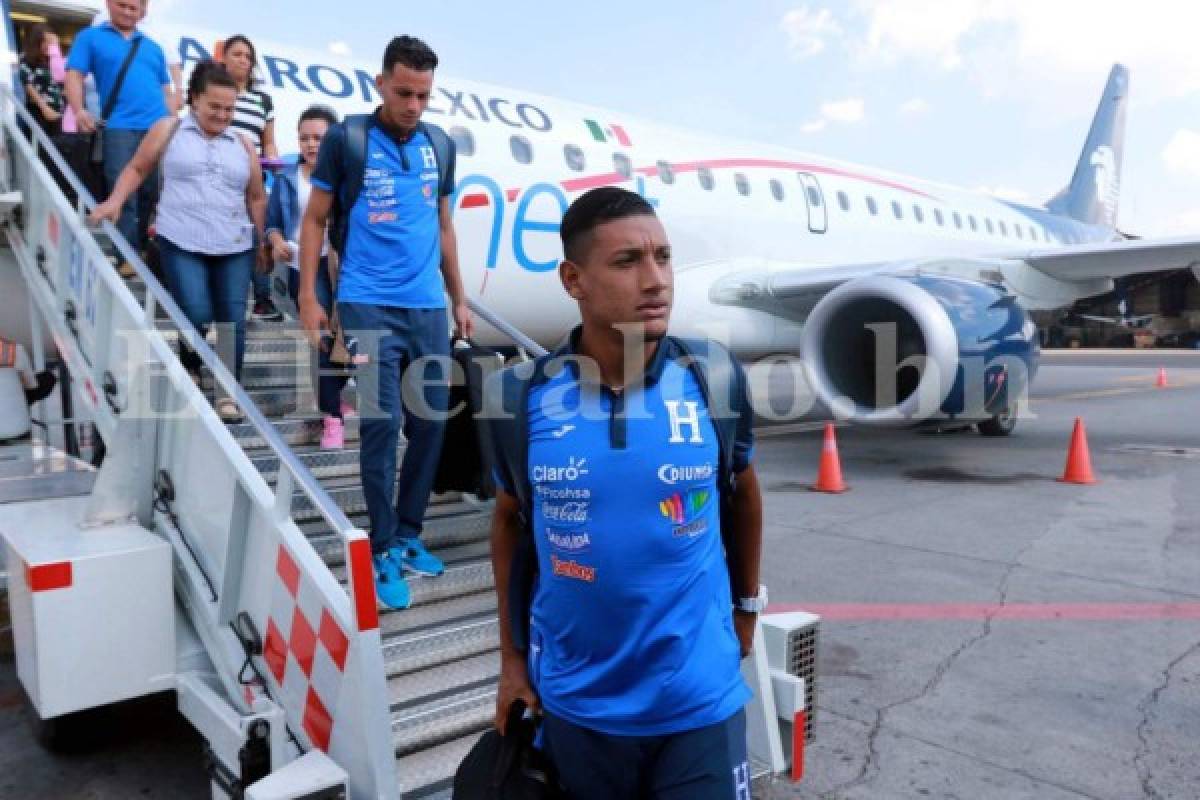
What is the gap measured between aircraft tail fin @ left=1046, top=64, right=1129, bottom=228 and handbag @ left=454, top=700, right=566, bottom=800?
21.3m

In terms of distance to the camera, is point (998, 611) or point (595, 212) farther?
point (998, 611)

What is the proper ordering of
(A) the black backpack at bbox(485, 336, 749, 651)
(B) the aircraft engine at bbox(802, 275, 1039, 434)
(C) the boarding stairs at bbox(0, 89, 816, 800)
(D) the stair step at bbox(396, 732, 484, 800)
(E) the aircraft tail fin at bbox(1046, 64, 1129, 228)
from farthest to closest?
(E) the aircraft tail fin at bbox(1046, 64, 1129, 228) < (B) the aircraft engine at bbox(802, 275, 1039, 434) < (D) the stair step at bbox(396, 732, 484, 800) < (C) the boarding stairs at bbox(0, 89, 816, 800) < (A) the black backpack at bbox(485, 336, 749, 651)

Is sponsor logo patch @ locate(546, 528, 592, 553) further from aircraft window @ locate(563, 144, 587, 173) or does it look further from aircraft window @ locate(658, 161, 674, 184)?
aircraft window @ locate(658, 161, 674, 184)

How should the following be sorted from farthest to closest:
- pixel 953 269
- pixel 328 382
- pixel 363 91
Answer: pixel 953 269 < pixel 363 91 < pixel 328 382

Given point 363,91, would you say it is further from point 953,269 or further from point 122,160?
point 953,269

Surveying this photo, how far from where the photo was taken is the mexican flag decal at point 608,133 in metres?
8.24

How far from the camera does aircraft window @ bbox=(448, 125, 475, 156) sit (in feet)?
23.0

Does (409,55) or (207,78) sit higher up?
(207,78)

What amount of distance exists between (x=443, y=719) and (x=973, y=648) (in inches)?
97.3

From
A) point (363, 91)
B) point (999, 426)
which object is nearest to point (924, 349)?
point (999, 426)

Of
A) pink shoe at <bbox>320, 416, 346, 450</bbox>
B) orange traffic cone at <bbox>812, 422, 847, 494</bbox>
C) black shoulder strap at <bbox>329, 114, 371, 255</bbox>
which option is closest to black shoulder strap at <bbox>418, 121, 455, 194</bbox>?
black shoulder strap at <bbox>329, 114, 371, 255</bbox>

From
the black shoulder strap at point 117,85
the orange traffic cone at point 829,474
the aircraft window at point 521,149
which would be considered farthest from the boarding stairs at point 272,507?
the orange traffic cone at point 829,474

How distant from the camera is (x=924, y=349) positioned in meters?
7.73

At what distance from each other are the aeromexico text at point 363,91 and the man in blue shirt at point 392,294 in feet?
11.0
